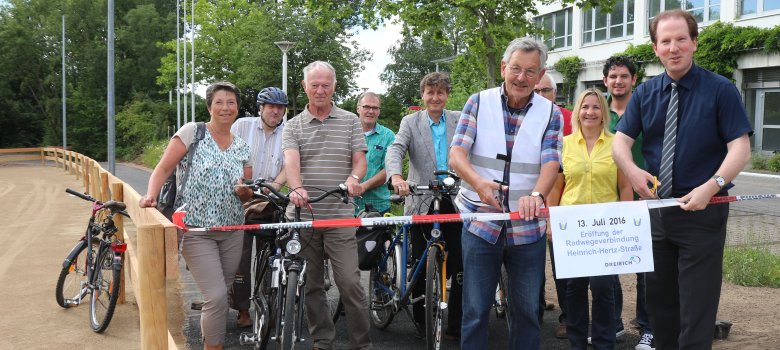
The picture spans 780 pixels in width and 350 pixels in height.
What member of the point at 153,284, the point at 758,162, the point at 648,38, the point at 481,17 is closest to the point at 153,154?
the point at 648,38

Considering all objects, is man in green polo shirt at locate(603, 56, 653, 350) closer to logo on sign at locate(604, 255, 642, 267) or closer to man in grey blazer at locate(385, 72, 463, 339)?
man in grey blazer at locate(385, 72, 463, 339)

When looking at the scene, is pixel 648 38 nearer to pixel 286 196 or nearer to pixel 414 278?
pixel 414 278

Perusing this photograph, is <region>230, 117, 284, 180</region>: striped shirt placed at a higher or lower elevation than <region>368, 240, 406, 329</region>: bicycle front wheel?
higher

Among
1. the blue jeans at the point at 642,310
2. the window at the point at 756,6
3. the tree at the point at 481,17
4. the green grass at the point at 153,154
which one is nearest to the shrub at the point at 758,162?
the window at the point at 756,6

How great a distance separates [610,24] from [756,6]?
28.3 feet

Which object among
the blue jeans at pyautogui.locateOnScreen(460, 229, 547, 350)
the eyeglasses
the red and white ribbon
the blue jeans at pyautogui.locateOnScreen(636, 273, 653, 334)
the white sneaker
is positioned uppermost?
the eyeglasses

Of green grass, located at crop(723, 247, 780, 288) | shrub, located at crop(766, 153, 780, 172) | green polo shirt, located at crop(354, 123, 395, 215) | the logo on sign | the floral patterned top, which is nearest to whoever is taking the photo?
the logo on sign

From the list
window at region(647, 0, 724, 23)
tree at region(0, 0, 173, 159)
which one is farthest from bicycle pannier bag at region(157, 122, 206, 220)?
tree at region(0, 0, 173, 159)

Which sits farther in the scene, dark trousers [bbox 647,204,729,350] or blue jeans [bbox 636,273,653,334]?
blue jeans [bbox 636,273,653,334]

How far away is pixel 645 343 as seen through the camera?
5469 mm

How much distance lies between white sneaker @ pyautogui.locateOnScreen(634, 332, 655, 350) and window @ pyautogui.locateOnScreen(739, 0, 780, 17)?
23.8m

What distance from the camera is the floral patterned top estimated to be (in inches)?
199

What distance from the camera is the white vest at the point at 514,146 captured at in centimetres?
398

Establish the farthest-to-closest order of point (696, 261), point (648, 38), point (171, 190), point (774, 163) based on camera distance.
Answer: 1. point (648, 38)
2. point (774, 163)
3. point (171, 190)
4. point (696, 261)
